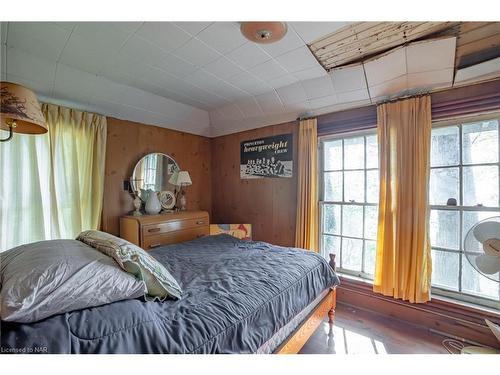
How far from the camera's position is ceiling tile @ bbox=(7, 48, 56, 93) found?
1.59m

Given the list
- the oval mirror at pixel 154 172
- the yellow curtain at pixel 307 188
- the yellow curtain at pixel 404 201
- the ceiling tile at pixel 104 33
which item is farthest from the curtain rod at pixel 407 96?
the oval mirror at pixel 154 172

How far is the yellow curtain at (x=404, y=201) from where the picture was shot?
70.1 inches

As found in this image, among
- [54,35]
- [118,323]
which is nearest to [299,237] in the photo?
[118,323]

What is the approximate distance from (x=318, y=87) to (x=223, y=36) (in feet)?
3.55

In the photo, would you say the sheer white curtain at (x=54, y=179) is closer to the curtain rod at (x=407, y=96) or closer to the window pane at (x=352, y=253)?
the window pane at (x=352, y=253)

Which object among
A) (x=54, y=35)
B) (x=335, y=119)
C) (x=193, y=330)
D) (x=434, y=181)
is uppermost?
(x=54, y=35)

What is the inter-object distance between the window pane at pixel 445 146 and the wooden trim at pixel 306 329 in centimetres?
146

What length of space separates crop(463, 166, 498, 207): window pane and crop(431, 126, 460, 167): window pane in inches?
5.2

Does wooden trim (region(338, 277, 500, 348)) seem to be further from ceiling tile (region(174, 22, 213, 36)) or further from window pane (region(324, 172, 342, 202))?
ceiling tile (region(174, 22, 213, 36))

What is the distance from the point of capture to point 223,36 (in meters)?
1.48

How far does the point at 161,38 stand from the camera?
150cm

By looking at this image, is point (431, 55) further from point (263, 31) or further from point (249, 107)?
point (249, 107)

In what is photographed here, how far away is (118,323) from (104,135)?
84.0 inches

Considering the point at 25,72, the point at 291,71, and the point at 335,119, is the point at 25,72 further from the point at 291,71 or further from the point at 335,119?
the point at 335,119
